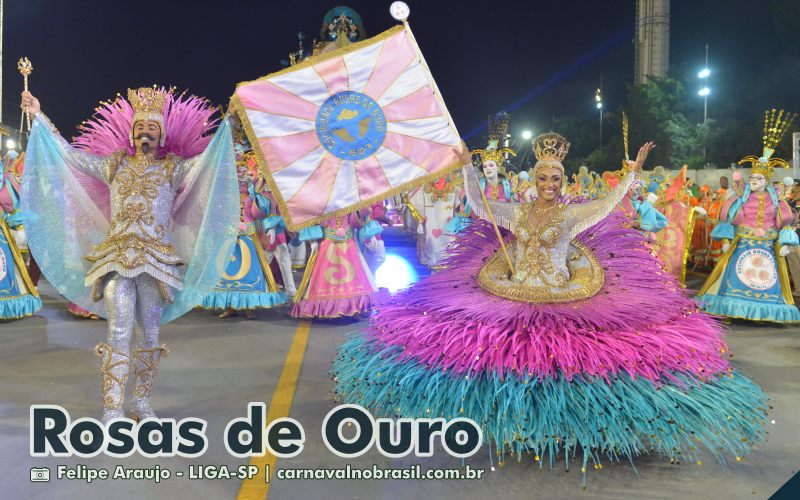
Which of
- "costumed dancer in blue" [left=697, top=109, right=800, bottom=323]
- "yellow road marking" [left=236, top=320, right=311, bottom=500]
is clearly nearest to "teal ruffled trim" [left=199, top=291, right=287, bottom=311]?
"yellow road marking" [left=236, top=320, right=311, bottom=500]

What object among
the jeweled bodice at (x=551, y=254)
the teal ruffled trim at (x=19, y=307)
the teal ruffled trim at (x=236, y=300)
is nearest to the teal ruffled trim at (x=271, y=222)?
the teal ruffled trim at (x=236, y=300)

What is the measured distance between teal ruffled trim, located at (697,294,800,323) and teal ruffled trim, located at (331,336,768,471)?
411 cm

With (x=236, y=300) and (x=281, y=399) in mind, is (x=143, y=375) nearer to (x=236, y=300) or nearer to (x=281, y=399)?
(x=281, y=399)

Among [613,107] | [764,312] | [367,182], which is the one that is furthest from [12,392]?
[613,107]

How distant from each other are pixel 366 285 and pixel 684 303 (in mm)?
4109

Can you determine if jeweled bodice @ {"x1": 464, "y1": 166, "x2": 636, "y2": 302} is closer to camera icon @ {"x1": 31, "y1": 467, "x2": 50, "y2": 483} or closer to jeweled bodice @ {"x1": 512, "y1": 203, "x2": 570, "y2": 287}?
jeweled bodice @ {"x1": 512, "y1": 203, "x2": 570, "y2": 287}

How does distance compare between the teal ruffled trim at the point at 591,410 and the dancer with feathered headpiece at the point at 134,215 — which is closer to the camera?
the teal ruffled trim at the point at 591,410

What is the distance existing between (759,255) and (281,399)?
5816 mm

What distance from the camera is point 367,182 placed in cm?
486

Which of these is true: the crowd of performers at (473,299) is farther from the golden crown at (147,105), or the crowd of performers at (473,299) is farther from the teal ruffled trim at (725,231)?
the teal ruffled trim at (725,231)

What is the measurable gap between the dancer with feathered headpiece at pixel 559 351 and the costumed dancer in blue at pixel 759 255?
3.91m

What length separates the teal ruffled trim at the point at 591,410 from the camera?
134 inches

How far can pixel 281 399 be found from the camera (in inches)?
186

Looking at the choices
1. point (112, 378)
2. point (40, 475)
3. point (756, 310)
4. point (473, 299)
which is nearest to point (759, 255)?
point (756, 310)
